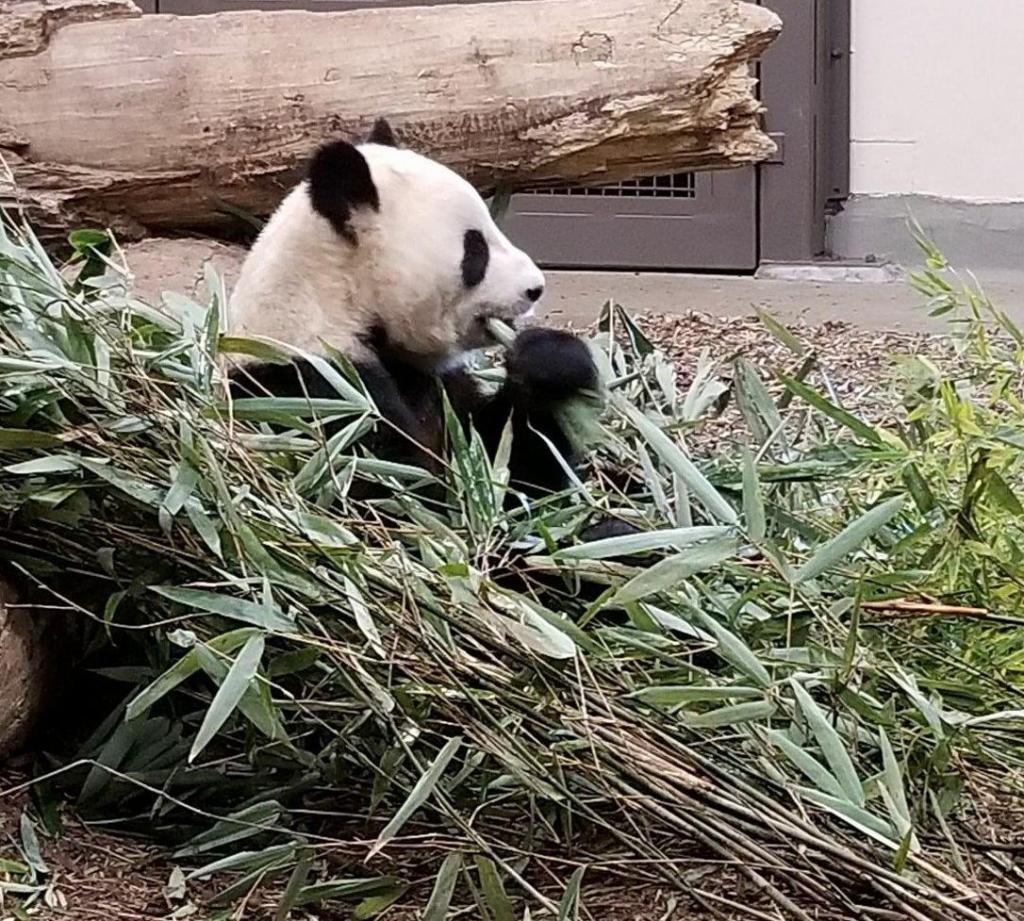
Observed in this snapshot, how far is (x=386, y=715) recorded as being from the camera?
153cm

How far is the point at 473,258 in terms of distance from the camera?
231cm

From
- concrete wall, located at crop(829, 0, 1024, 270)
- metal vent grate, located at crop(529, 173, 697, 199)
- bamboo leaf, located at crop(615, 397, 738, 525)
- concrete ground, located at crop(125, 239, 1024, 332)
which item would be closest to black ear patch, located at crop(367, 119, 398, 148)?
bamboo leaf, located at crop(615, 397, 738, 525)

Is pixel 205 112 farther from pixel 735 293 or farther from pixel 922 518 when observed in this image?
pixel 735 293

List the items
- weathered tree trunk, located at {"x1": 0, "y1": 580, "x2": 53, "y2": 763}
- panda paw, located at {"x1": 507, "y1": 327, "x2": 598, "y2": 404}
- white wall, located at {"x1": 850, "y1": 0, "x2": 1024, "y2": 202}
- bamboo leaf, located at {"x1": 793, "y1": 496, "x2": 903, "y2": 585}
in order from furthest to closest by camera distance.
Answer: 1. white wall, located at {"x1": 850, "y1": 0, "x2": 1024, "y2": 202}
2. panda paw, located at {"x1": 507, "y1": 327, "x2": 598, "y2": 404}
3. weathered tree trunk, located at {"x1": 0, "y1": 580, "x2": 53, "y2": 763}
4. bamboo leaf, located at {"x1": 793, "y1": 496, "x2": 903, "y2": 585}

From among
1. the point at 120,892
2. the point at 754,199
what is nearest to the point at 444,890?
the point at 120,892

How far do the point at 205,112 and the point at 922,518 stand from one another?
1.76 m

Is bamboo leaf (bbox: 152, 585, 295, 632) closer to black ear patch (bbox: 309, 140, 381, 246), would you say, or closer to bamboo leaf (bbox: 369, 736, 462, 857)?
bamboo leaf (bbox: 369, 736, 462, 857)

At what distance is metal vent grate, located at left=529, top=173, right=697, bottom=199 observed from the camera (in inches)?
195

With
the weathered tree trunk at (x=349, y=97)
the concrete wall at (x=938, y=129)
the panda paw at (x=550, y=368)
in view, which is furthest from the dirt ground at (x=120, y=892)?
the concrete wall at (x=938, y=129)

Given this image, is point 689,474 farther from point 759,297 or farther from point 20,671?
point 759,297

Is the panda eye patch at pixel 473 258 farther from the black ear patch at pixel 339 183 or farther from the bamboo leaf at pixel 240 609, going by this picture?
the bamboo leaf at pixel 240 609

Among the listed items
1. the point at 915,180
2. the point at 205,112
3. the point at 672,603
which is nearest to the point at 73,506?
the point at 672,603

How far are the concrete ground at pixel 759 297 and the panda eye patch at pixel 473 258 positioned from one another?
5.78 ft

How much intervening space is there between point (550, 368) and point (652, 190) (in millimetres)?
2985
